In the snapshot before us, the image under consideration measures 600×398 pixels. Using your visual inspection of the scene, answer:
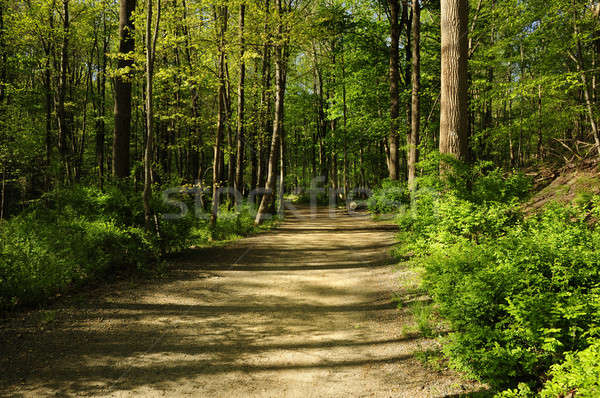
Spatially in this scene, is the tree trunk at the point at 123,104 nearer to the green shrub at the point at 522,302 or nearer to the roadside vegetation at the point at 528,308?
the roadside vegetation at the point at 528,308

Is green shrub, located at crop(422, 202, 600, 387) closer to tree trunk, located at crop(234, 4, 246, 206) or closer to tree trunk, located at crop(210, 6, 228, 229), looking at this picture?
tree trunk, located at crop(210, 6, 228, 229)

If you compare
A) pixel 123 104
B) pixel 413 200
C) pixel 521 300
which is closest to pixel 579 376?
pixel 521 300

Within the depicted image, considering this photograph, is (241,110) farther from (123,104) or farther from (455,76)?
(455,76)

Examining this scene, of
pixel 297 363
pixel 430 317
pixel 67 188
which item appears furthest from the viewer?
pixel 67 188

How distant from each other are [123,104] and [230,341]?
8.59 m

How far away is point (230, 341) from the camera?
511 cm

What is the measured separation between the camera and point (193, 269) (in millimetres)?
8969

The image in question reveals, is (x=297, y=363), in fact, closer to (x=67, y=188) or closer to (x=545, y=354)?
(x=545, y=354)

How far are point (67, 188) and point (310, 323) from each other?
287 inches

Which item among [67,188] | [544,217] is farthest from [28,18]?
[544,217]

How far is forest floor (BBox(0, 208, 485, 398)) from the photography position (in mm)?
3943

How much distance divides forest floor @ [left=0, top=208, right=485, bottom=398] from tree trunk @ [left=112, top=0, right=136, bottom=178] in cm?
437

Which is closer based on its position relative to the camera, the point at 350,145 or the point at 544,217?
the point at 544,217

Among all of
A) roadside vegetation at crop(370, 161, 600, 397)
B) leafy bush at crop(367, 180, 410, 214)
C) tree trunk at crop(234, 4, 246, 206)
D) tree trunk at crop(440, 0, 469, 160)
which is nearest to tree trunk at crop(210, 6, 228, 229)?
tree trunk at crop(234, 4, 246, 206)
